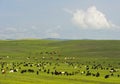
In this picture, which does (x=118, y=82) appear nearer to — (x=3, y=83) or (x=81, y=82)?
(x=81, y=82)

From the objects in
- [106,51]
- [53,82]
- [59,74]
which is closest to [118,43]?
[106,51]

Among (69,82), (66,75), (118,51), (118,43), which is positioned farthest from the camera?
(118,43)

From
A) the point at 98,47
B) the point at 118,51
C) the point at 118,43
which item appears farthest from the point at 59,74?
the point at 118,43

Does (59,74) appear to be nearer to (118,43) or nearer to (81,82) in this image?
(81,82)

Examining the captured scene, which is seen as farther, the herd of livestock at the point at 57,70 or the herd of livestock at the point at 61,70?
the herd of livestock at the point at 61,70

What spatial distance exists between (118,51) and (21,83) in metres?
117

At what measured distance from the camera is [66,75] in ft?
229

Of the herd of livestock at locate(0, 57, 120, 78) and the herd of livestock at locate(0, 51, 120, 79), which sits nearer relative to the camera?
the herd of livestock at locate(0, 57, 120, 78)

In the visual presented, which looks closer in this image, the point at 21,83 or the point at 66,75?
the point at 21,83

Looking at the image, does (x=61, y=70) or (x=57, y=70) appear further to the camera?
(x=61, y=70)

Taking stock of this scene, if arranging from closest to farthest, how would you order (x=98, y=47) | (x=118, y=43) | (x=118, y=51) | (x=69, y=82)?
(x=69, y=82) < (x=118, y=51) < (x=98, y=47) < (x=118, y=43)

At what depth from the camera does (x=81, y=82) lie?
58.9 m

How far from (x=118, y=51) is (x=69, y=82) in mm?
111905

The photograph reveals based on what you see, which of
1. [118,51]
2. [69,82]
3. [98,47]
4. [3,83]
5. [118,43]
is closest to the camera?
[3,83]
